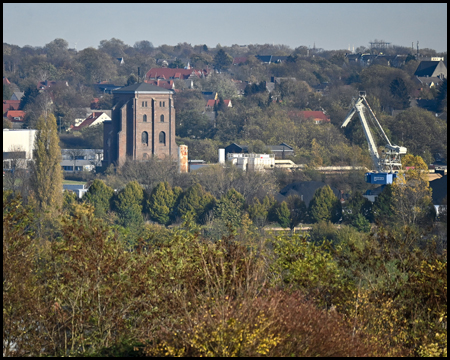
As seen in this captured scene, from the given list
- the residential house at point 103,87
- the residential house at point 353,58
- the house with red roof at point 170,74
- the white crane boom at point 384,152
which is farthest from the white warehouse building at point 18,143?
the residential house at point 353,58

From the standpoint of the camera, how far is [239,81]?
300 feet

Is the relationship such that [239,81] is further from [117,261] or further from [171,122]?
[117,261]

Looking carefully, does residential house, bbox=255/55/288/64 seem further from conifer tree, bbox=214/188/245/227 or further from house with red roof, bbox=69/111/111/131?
conifer tree, bbox=214/188/245/227

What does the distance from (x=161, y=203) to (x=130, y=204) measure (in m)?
1.18

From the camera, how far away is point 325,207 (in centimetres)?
3114

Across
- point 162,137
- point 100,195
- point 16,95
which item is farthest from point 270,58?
point 100,195

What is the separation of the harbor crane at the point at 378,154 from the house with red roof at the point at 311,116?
4.40 meters

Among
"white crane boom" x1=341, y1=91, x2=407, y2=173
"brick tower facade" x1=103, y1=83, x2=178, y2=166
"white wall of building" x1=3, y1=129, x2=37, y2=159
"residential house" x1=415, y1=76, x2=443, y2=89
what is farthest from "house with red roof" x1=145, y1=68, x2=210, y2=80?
"white wall of building" x1=3, y1=129, x2=37, y2=159

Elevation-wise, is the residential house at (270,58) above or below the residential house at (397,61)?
above

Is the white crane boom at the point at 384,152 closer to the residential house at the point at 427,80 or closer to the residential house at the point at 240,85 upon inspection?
the residential house at the point at 427,80

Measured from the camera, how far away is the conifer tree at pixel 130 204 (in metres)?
31.0

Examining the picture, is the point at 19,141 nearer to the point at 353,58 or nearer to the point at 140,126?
the point at 140,126

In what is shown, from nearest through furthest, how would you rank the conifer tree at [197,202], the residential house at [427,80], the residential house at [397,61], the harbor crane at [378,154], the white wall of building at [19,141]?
the conifer tree at [197,202] < the harbor crane at [378,154] < the white wall of building at [19,141] < the residential house at [427,80] < the residential house at [397,61]

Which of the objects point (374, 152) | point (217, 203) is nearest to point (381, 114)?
point (374, 152)
